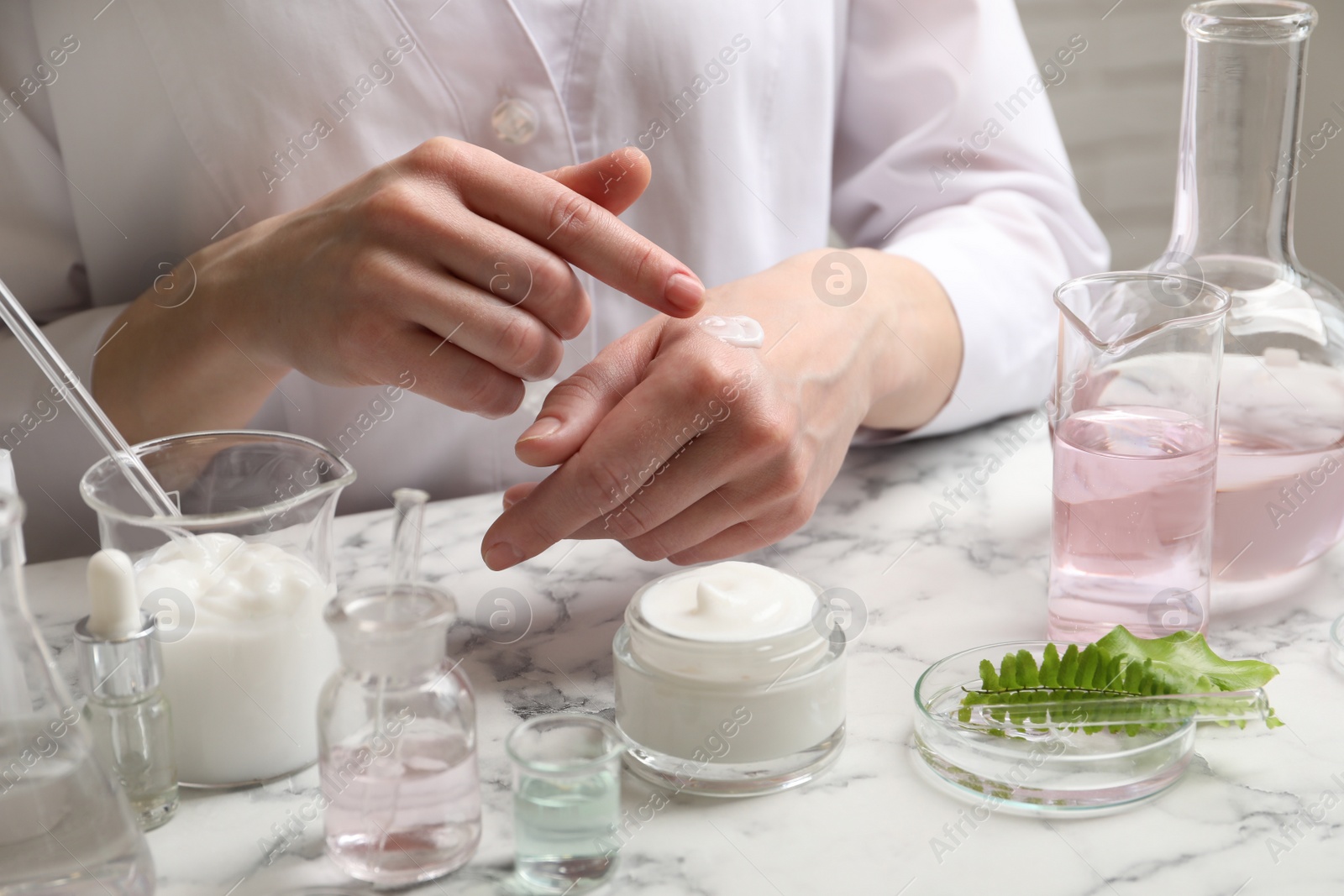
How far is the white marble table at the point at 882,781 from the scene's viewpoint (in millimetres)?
517

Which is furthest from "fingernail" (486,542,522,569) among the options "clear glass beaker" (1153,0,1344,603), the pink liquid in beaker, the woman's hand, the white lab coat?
"clear glass beaker" (1153,0,1344,603)

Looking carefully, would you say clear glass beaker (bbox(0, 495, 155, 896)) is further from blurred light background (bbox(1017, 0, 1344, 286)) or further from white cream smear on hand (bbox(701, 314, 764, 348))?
blurred light background (bbox(1017, 0, 1344, 286))

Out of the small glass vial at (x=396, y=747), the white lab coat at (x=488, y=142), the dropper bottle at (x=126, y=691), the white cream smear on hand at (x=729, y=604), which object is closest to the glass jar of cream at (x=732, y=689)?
the white cream smear on hand at (x=729, y=604)

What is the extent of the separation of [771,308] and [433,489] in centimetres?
43

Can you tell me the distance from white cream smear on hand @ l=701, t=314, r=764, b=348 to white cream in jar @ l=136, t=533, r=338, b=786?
0.28m

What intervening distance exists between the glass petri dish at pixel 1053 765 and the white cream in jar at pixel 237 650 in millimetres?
309

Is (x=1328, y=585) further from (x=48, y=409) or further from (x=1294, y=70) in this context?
(x=48, y=409)

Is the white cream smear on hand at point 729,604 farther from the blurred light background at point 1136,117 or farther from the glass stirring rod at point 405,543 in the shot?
the blurred light background at point 1136,117

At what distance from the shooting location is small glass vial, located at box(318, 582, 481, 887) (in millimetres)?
483

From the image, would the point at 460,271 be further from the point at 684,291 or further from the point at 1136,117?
the point at 1136,117

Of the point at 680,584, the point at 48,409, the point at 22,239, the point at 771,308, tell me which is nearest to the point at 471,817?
the point at 680,584

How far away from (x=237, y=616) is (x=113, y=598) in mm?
60

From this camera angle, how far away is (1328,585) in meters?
0.77

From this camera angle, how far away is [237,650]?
1.79ft
